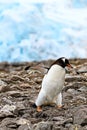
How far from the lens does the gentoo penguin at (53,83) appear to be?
9266mm

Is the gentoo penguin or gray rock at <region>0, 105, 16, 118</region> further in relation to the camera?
the gentoo penguin

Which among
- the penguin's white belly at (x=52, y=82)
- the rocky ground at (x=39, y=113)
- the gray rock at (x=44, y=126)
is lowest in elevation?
the rocky ground at (x=39, y=113)

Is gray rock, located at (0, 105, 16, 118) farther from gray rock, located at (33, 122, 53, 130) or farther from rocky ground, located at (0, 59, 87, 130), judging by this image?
gray rock, located at (33, 122, 53, 130)

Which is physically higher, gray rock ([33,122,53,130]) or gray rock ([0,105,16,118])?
gray rock ([33,122,53,130])

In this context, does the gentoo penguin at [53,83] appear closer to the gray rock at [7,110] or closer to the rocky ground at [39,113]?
the rocky ground at [39,113]

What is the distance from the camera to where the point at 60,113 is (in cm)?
873

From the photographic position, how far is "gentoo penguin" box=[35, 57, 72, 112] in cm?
927

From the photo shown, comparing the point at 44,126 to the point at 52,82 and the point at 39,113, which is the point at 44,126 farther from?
the point at 52,82

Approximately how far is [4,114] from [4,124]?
612 mm

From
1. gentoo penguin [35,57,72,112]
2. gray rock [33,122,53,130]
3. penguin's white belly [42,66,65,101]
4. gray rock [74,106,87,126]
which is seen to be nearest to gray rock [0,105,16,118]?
gentoo penguin [35,57,72,112]

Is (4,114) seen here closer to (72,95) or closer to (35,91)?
(72,95)

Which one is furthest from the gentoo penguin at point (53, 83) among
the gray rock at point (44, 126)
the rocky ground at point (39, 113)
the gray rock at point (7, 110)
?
the gray rock at point (44, 126)

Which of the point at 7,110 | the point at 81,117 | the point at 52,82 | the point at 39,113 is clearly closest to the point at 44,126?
the point at 81,117

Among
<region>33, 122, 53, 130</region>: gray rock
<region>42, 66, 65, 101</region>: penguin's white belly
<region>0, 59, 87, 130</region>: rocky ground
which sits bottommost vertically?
<region>0, 59, 87, 130</region>: rocky ground
